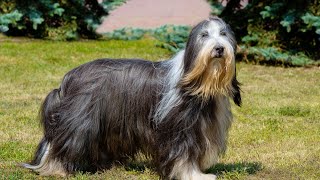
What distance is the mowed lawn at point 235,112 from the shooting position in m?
6.59

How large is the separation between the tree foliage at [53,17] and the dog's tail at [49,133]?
9.25 metres

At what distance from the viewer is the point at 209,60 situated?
17.8 feet

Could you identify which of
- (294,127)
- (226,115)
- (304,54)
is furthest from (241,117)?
(304,54)

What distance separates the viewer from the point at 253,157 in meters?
7.21

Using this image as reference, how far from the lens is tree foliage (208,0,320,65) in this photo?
1380 centimetres

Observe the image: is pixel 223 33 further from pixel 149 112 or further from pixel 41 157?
pixel 41 157

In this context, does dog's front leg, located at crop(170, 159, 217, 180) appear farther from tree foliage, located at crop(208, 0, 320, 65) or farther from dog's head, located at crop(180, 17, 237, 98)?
tree foliage, located at crop(208, 0, 320, 65)

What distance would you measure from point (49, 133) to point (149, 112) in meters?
0.95

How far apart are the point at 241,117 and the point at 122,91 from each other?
365 cm

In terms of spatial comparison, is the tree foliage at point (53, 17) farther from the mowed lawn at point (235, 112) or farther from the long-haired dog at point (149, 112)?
the long-haired dog at point (149, 112)

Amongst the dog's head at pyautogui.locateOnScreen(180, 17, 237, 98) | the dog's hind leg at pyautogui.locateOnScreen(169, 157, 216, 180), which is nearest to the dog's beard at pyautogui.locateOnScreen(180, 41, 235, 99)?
the dog's head at pyautogui.locateOnScreen(180, 17, 237, 98)

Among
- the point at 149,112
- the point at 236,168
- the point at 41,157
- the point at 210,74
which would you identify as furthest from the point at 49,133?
the point at 236,168

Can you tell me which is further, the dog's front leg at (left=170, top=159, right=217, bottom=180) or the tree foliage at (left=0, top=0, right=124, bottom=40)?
the tree foliage at (left=0, top=0, right=124, bottom=40)

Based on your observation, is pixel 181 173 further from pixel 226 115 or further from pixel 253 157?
pixel 253 157
